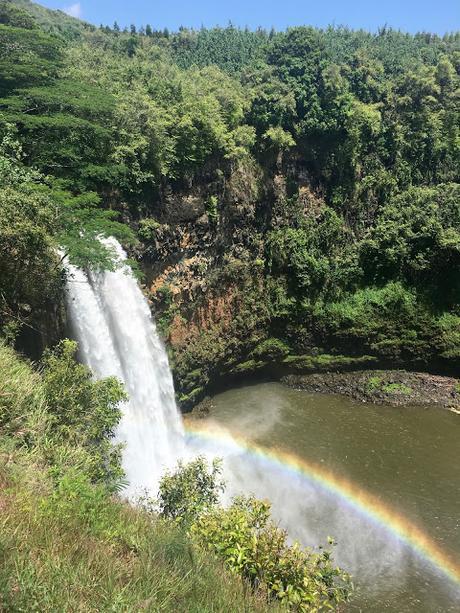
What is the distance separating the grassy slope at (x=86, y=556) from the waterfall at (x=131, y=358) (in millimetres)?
7350

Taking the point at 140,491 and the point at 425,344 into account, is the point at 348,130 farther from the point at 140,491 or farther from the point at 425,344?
the point at 140,491

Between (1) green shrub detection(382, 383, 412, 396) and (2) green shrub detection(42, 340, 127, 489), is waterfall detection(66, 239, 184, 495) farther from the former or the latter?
(1) green shrub detection(382, 383, 412, 396)

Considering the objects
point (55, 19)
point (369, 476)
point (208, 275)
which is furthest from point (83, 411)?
point (55, 19)

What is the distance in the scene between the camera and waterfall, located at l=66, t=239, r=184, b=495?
1305 centimetres

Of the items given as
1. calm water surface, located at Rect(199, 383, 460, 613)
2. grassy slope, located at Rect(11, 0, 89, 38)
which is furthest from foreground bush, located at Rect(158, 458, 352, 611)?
grassy slope, located at Rect(11, 0, 89, 38)

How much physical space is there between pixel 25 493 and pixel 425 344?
20.1m

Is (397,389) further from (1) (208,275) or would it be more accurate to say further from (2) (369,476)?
(1) (208,275)

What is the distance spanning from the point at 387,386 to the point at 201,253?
10.5 metres

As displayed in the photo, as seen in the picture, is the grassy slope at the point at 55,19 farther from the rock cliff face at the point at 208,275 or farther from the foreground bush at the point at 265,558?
the foreground bush at the point at 265,558

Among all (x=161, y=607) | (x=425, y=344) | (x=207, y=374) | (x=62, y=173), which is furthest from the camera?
(x=425, y=344)

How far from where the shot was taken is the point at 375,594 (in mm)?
10555

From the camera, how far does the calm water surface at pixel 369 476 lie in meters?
10.9

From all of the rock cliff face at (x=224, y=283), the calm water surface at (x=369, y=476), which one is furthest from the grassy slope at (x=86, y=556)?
the rock cliff face at (x=224, y=283)

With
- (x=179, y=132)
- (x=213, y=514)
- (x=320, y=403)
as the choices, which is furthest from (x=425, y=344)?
(x=213, y=514)
